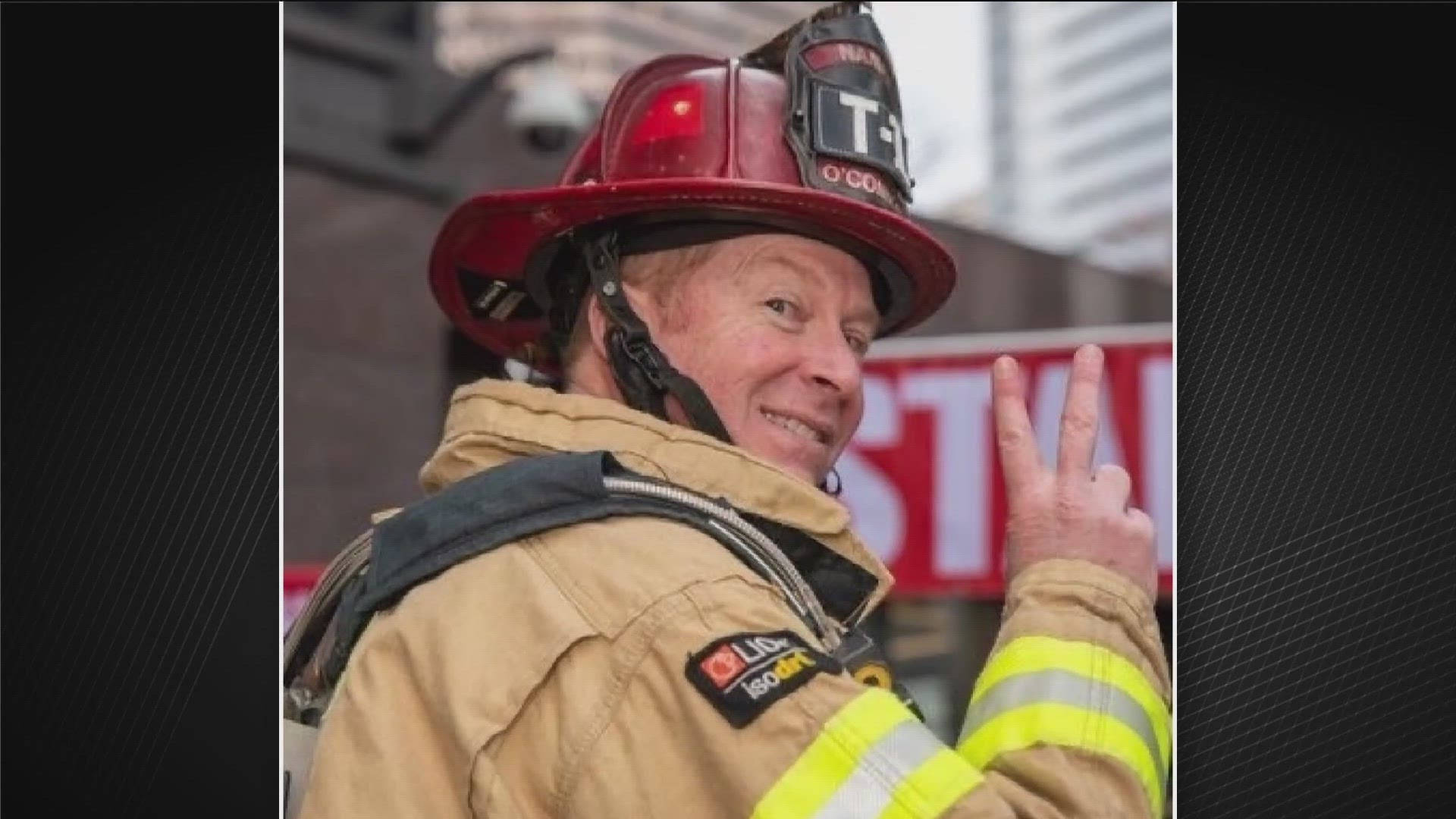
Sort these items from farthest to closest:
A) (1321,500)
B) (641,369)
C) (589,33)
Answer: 1. (589,33)
2. (641,369)
3. (1321,500)

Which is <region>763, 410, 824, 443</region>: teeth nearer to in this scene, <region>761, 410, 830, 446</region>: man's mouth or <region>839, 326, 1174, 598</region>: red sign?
<region>761, 410, 830, 446</region>: man's mouth

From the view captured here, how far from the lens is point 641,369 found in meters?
2.76

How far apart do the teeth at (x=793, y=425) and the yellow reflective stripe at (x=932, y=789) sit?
30.0 inches

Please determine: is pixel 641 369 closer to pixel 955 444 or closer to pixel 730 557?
pixel 730 557

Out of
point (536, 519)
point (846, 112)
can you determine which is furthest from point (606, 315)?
point (536, 519)

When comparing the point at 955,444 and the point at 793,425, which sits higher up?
the point at 955,444

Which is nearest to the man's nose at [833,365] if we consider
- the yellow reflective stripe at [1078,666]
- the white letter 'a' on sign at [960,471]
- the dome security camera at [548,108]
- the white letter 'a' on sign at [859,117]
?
the white letter 'a' on sign at [859,117]

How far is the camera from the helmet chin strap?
2.71 meters

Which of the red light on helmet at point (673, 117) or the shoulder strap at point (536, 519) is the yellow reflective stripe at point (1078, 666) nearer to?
the shoulder strap at point (536, 519)

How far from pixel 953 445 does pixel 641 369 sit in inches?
237

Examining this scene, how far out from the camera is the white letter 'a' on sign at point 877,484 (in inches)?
341

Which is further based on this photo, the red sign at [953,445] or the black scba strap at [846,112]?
the red sign at [953,445]

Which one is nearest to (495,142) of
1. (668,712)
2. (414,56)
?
(414,56)

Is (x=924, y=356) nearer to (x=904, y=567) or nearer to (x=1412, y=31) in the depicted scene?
(x=904, y=567)
